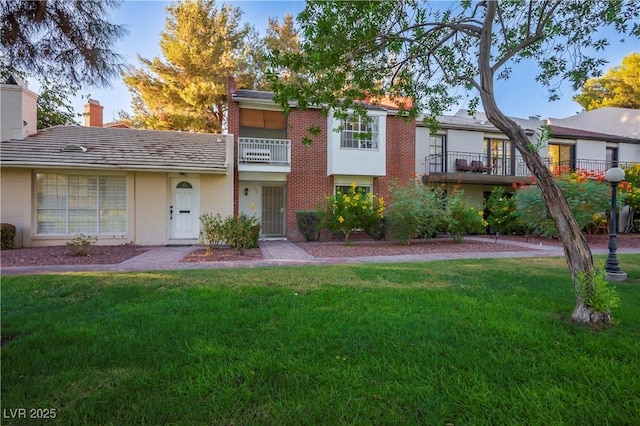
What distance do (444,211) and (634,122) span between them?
1924 cm

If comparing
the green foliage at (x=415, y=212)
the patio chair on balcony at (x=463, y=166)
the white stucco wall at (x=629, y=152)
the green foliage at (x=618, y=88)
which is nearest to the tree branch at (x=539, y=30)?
the green foliage at (x=415, y=212)

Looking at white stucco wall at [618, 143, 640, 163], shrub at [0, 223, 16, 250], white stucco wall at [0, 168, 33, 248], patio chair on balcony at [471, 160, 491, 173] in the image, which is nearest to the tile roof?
white stucco wall at [0, 168, 33, 248]

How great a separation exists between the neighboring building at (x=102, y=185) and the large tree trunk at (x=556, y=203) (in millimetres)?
9333

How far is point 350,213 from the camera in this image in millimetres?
11586

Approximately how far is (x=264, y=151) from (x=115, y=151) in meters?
5.53

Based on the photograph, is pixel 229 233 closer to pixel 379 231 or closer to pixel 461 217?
pixel 379 231

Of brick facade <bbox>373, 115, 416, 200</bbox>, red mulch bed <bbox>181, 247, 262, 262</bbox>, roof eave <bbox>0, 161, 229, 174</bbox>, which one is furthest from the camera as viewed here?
brick facade <bbox>373, 115, 416, 200</bbox>

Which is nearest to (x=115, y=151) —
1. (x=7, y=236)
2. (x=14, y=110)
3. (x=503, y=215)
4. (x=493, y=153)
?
(x=14, y=110)

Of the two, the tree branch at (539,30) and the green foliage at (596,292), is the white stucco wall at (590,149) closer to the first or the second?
the tree branch at (539,30)

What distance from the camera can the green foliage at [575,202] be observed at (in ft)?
38.4

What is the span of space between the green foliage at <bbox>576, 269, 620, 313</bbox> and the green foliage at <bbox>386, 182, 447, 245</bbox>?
745 cm

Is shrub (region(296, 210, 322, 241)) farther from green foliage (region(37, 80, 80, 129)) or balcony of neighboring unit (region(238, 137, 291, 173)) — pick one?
green foliage (region(37, 80, 80, 129))

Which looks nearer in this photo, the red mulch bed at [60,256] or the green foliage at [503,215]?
the red mulch bed at [60,256]

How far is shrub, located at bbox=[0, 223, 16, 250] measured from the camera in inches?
387
